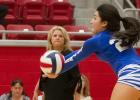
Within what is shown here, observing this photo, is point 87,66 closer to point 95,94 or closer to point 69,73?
→ point 95,94

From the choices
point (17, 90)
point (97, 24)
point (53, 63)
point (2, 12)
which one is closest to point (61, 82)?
point (53, 63)

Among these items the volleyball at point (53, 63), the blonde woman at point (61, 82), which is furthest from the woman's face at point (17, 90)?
the volleyball at point (53, 63)

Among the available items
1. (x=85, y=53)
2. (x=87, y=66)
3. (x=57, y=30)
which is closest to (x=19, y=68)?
(x=87, y=66)

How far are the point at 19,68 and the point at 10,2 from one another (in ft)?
7.45

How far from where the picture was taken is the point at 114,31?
393 centimetres

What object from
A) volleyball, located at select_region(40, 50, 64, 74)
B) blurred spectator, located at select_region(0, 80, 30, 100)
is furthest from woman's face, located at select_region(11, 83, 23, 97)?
volleyball, located at select_region(40, 50, 64, 74)

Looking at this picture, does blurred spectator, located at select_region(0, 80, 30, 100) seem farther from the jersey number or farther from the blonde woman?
the jersey number

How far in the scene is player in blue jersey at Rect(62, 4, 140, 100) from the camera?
375 cm

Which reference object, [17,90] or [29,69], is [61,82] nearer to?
[17,90]

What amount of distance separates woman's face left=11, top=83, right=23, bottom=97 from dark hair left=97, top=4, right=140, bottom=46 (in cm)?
285

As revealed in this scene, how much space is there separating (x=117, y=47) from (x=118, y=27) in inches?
7.5

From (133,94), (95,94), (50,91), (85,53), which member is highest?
(85,53)

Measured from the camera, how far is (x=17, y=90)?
650cm

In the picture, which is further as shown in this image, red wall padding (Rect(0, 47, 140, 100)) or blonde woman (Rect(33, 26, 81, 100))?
red wall padding (Rect(0, 47, 140, 100))
